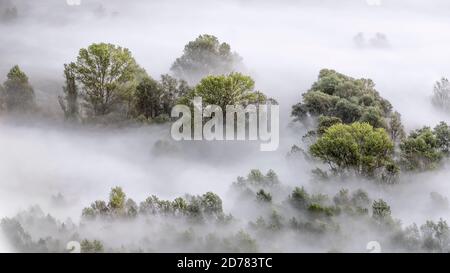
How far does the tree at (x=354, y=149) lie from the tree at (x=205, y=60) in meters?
25.9

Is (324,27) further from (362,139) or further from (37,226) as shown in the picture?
(37,226)

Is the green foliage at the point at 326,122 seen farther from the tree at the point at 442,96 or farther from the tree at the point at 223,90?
the tree at the point at 442,96

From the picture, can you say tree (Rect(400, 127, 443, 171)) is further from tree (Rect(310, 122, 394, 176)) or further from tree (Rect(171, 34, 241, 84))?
tree (Rect(171, 34, 241, 84))

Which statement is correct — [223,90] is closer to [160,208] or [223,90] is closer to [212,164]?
[212,164]

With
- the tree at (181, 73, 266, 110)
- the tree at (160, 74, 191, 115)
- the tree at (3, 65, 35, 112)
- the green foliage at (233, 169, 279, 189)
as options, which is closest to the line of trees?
the green foliage at (233, 169, 279, 189)

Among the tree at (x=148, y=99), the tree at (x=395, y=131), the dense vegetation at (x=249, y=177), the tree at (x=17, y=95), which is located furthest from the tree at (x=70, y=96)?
the tree at (x=395, y=131)

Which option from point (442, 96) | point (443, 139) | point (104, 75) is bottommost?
point (443, 139)

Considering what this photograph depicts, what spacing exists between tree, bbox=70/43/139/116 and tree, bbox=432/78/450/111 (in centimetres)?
3792

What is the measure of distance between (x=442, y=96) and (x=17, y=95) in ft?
168

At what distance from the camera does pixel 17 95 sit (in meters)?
61.1

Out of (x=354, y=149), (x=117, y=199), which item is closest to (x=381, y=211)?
(x=354, y=149)

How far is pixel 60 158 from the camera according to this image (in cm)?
5019

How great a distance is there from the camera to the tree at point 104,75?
189ft

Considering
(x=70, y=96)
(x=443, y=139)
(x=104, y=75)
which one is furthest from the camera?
(x=70, y=96)
